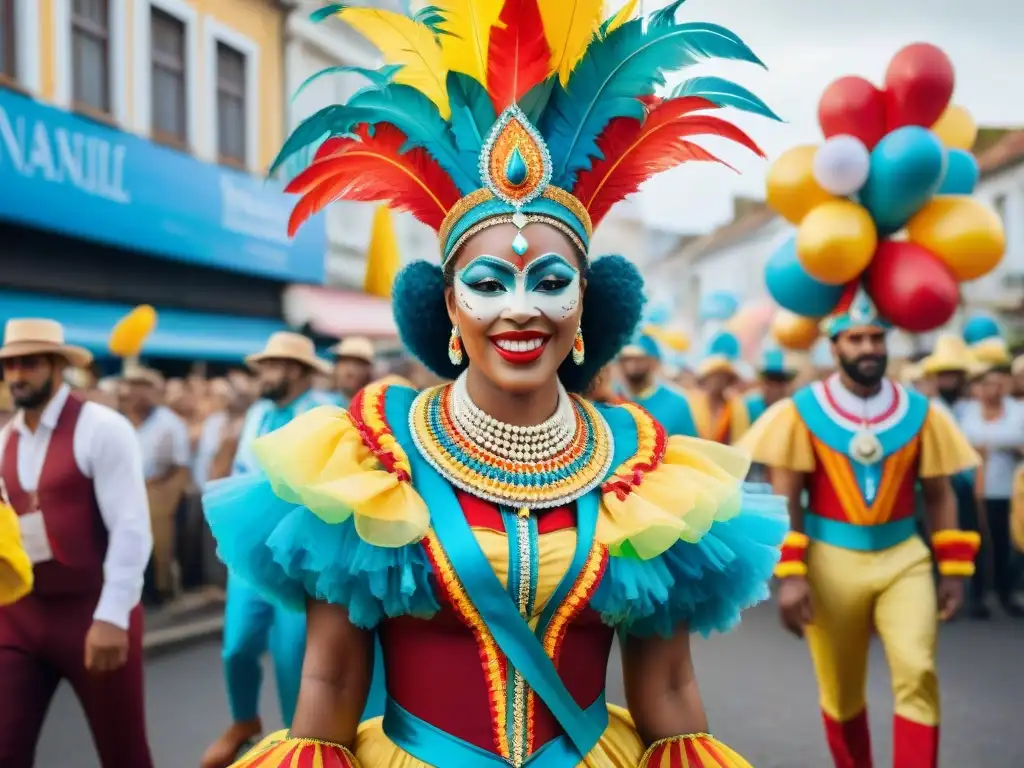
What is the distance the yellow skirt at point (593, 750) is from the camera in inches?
83.5

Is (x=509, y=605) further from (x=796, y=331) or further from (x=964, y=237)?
(x=796, y=331)

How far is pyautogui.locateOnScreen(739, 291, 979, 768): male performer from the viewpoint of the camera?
Answer: 4750 millimetres

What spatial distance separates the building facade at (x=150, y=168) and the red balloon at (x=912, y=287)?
866 centimetres

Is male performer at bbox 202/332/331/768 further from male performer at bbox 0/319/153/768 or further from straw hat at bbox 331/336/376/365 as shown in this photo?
straw hat at bbox 331/336/376/365

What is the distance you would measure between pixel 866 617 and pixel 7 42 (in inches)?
438

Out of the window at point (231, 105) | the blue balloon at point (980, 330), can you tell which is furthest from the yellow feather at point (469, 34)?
the window at point (231, 105)

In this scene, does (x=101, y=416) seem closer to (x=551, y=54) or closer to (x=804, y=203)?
(x=551, y=54)

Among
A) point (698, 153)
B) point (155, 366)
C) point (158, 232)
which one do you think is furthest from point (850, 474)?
point (155, 366)

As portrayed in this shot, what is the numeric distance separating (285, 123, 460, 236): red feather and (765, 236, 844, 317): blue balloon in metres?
3.18

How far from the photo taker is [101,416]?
433 cm

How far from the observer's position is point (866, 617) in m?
4.79

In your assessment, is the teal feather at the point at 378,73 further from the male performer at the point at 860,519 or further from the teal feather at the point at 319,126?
the male performer at the point at 860,519

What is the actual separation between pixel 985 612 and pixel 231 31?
43.4 ft

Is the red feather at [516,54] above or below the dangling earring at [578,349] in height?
above
